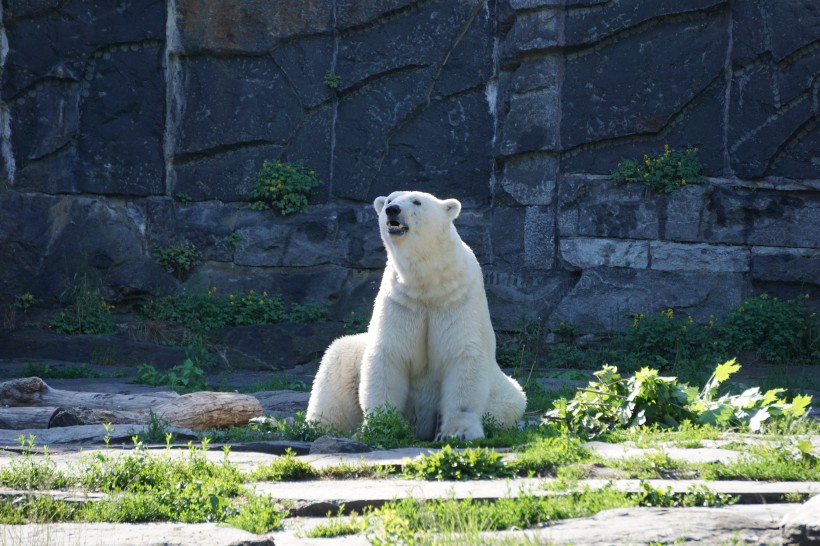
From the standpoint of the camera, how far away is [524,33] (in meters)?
11.4

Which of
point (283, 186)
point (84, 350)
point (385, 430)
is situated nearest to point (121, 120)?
point (283, 186)

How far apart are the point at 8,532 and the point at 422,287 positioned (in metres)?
3.28

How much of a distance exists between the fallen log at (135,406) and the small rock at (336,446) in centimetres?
172

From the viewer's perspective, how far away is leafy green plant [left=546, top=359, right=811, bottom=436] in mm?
5789

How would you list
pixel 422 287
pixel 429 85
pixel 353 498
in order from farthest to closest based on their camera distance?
pixel 429 85, pixel 422 287, pixel 353 498

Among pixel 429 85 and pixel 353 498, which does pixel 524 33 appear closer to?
pixel 429 85

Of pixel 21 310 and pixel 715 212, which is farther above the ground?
pixel 715 212

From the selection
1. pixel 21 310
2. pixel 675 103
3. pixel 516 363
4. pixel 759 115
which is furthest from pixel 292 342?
pixel 759 115

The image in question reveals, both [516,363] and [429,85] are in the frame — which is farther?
[429,85]

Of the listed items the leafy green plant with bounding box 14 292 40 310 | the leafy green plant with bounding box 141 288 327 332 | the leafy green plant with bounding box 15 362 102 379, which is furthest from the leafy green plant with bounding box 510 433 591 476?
the leafy green plant with bounding box 14 292 40 310

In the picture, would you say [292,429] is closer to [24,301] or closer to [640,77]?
[24,301]

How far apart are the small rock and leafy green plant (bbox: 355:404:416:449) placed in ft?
0.88

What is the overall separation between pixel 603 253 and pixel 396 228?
548cm

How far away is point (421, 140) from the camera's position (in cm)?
1199
